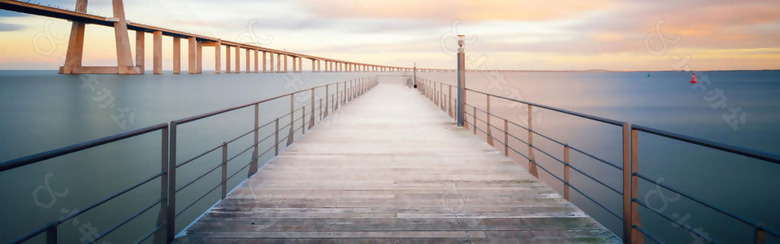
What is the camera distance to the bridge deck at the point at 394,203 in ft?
9.34

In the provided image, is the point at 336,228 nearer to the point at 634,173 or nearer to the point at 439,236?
the point at 439,236

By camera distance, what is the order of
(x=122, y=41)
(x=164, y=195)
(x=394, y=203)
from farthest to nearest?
(x=122, y=41), (x=394, y=203), (x=164, y=195)

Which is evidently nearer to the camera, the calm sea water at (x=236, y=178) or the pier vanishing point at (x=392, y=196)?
the pier vanishing point at (x=392, y=196)

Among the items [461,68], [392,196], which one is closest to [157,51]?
[461,68]

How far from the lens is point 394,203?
3543 mm

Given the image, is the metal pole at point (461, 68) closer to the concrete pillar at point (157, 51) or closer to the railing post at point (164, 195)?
the railing post at point (164, 195)

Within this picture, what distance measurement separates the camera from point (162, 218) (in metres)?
2.66

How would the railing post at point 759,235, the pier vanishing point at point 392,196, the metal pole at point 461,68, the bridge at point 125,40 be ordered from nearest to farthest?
1. the railing post at point 759,235
2. the pier vanishing point at point 392,196
3. the metal pole at point 461,68
4. the bridge at point 125,40

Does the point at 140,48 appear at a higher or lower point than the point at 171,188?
higher

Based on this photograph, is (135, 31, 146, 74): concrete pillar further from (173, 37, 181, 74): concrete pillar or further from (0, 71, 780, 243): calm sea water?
(0, 71, 780, 243): calm sea water

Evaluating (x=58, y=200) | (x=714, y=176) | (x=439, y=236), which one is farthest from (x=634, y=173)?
(x=714, y=176)

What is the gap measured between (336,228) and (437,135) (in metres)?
5.00

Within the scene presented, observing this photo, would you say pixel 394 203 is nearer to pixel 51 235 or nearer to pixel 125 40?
pixel 51 235

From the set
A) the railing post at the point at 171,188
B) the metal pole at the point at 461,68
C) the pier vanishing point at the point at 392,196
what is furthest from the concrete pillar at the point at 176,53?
the railing post at the point at 171,188
